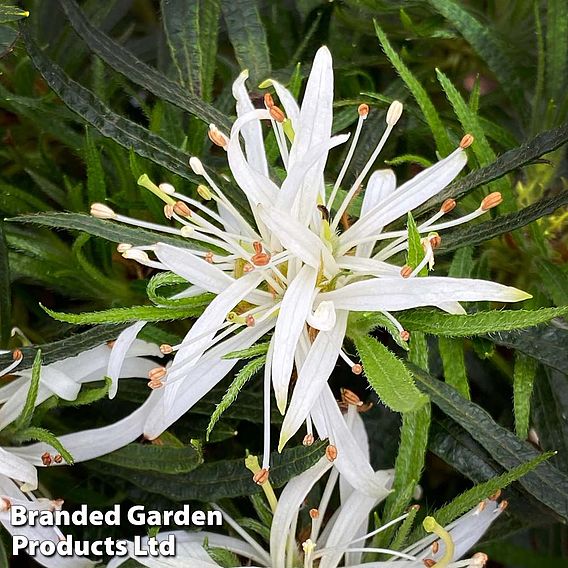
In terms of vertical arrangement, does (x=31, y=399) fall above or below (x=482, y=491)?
above

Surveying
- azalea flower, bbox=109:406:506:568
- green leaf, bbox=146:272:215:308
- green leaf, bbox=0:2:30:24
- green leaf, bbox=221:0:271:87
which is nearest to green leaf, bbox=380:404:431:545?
azalea flower, bbox=109:406:506:568

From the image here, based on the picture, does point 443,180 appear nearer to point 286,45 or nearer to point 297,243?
point 297,243

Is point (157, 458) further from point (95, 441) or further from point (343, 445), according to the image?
point (343, 445)

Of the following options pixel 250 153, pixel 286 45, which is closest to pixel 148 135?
pixel 250 153

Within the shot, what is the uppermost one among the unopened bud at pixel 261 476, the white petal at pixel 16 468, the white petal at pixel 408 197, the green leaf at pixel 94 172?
the green leaf at pixel 94 172

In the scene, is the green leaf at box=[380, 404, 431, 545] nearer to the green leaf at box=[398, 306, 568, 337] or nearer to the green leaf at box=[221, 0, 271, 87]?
the green leaf at box=[398, 306, 568, 337]

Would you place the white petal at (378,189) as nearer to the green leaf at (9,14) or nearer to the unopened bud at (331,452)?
the unopened bud at (331,452)

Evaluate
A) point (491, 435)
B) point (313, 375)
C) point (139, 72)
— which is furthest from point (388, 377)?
point (139, 72)

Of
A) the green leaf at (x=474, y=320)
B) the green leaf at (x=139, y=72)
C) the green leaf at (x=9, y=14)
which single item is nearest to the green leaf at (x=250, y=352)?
the green leaf at (x=474, y=320)

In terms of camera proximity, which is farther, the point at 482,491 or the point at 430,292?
the point at 482,491
